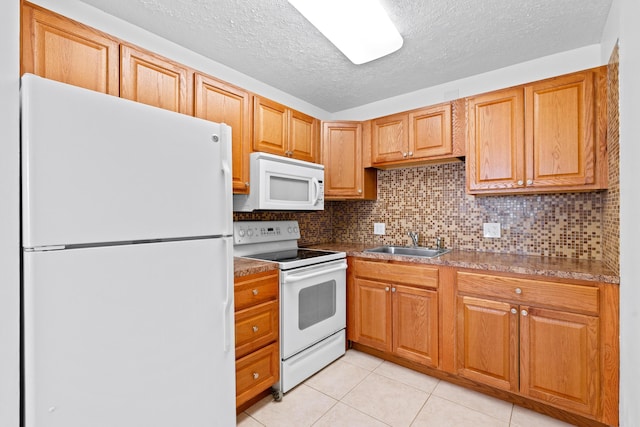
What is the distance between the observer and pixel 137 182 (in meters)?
1.11

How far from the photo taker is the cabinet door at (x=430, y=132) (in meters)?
2.31

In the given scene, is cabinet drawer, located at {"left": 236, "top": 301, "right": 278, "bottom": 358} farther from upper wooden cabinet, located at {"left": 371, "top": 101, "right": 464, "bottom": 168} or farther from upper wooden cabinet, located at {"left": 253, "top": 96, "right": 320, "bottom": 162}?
upper wooden cabinet, located at {"left": 371, "top": 101, "right": 464, "bottom": 168}

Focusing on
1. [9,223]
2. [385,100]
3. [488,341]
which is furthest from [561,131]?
[9,223]

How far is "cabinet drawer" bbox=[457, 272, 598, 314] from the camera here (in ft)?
5.20

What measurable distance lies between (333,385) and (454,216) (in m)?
1.64

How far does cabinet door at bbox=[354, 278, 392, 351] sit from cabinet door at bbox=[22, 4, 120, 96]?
208 cm

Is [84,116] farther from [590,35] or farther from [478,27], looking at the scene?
[590,35]

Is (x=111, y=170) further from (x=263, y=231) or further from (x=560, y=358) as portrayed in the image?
(x=560, y=358)

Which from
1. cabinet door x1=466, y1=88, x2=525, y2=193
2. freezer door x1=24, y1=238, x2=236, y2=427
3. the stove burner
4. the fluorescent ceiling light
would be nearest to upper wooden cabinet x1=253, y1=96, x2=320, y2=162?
the fluorescent ceiling light

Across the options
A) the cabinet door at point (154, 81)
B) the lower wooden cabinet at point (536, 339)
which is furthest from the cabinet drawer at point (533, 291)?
the cabinet door at point (154, 81)

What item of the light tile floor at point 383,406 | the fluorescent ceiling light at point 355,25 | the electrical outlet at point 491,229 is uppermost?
the fluorescent ceiling light at point 355,25

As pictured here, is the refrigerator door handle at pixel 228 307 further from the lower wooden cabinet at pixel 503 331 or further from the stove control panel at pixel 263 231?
the lower wooden cabinet at pixel 503 331

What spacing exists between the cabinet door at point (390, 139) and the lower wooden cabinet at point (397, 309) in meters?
0.95

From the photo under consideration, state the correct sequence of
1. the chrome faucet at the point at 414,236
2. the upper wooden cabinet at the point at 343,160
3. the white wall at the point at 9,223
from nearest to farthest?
the white wall at the point at 9,223 → the chrome faucet at the point at 414,236 → the upper wooden cabinet at the point at 343,160
